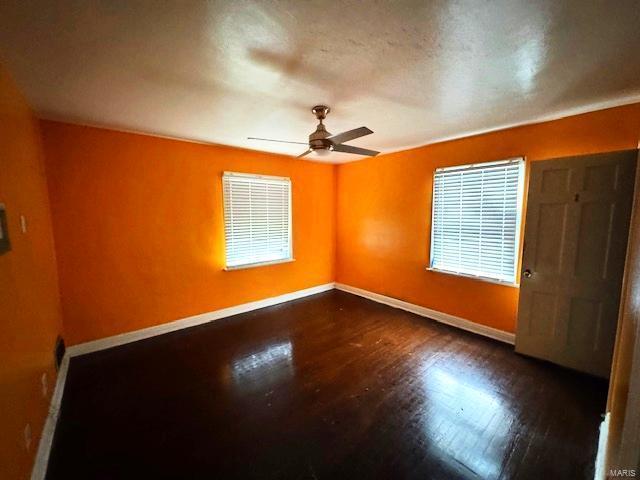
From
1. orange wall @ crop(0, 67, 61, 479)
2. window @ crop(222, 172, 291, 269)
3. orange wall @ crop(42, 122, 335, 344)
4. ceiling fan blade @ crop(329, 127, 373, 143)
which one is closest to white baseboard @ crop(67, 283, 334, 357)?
orange wall @ crop(42, 122, 335, 344)

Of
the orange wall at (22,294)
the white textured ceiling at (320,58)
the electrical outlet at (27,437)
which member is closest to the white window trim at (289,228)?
the white textured ceiling at (320,58)

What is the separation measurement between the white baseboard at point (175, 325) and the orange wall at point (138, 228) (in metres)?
0.07

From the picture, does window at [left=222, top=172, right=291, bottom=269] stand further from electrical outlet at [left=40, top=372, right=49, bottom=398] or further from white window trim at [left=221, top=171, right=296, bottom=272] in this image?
electrical outlet at [left=40, top=372, right=49, bottom=398]


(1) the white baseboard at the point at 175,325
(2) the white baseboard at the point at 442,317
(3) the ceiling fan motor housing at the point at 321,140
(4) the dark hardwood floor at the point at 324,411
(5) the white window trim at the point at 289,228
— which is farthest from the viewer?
(5) the white window trim at the point at 289,228

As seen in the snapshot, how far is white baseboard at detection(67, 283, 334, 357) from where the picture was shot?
2.75 m

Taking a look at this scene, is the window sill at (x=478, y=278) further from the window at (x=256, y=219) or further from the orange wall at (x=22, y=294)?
the orange wall at (x=22, y=294)

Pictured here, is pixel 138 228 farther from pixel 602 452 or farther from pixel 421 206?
pixel 602 452

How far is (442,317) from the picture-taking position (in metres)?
3.48

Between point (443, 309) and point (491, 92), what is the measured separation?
2.57 m

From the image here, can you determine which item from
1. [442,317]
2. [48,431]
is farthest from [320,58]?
[442,317]

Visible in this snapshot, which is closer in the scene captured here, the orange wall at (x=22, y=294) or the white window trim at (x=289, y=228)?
the orange wall at (x=22, y=294)

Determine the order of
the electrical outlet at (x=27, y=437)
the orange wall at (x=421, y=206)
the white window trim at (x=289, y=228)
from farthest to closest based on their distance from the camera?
the white window trim at (x=289, y=228) < the orange wall at (x=421, y=206) < the electrical outlet at (x=27, y=437)

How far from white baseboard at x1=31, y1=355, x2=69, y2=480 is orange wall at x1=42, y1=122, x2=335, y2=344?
65 centimetres

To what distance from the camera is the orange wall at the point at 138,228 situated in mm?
2604
